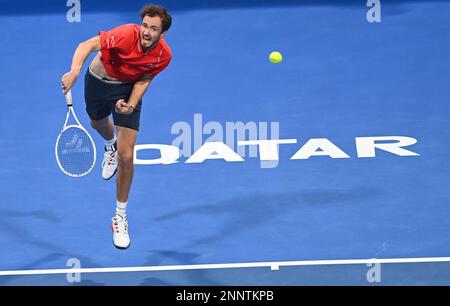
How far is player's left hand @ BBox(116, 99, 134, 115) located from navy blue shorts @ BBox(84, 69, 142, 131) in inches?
8.7

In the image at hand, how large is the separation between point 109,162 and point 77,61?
2.07 m

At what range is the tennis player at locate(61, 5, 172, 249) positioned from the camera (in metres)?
11.6

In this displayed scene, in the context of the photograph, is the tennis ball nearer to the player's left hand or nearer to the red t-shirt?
the red t-shirt

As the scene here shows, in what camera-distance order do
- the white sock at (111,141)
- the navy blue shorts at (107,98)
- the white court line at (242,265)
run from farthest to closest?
the white sock at (111,141), the white court line at (242,265), the navy blue shorts at (107,98)

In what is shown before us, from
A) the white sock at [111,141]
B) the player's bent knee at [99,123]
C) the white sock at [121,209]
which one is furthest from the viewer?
the white sock at [111,141]

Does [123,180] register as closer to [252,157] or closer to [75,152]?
[75,152]

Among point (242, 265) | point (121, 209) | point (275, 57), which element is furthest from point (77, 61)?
point (275, 57)

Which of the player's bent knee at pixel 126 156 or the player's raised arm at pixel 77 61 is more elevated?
the player's raised arm at pixel 77 61

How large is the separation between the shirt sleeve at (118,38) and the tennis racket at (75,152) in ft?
1.84

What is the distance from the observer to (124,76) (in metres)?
12.1

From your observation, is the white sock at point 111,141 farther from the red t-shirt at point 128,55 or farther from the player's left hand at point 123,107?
the player's left hand at point 123,107

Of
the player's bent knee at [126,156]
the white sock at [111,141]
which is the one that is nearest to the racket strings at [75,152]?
the player's bent knee at [126,156]

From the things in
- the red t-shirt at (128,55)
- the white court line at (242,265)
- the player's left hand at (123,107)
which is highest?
the red t-shirt at (128,55)

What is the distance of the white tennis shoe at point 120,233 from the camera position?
12.3m
